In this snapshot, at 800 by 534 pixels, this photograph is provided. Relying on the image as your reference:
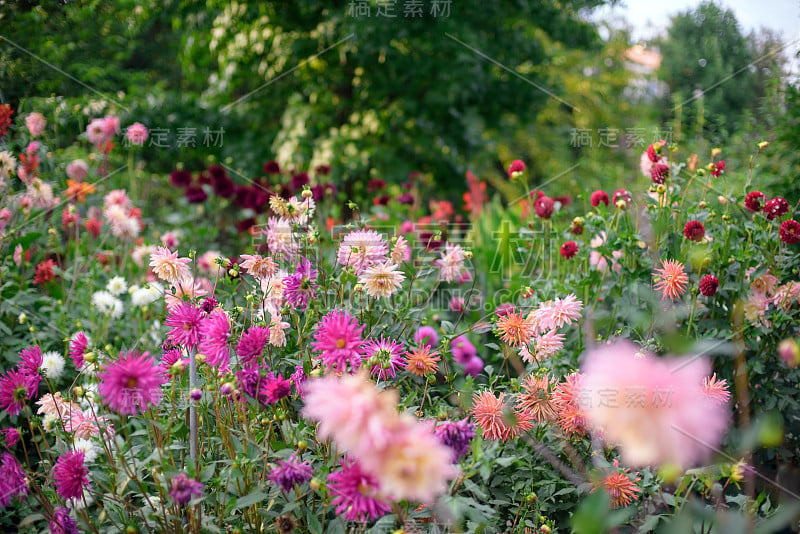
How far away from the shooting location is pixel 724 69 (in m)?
3.10

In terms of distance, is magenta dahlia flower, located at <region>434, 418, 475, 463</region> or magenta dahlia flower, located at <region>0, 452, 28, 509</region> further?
magenta dahlia flower, located at <region>0, 452, 28, 509</region>

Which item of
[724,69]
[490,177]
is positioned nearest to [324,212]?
[724,69]

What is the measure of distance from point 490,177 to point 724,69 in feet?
15.9

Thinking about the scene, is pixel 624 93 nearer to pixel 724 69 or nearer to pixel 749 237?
pixel 724 69

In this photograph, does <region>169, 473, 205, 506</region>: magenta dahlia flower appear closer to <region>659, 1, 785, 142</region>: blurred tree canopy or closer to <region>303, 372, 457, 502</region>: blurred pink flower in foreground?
<region>303, 372, 457, 502</region>: blurred pink flower in foreground

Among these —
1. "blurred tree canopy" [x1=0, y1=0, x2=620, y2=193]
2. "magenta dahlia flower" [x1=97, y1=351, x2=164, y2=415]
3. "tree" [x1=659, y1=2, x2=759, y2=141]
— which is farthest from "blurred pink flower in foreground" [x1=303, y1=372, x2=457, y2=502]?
"blurred tree canopy" [x1=0, y1=0, x2=620, y2=193]

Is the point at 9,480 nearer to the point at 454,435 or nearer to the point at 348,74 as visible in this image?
the point at 454,435

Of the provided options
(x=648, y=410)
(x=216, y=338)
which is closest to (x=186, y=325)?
(x=216, y=338)

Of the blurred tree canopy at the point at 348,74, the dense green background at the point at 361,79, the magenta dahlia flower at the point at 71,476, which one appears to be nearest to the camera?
the magenta dahlia flower at the point at 71,476

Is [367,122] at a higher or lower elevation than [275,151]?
higher

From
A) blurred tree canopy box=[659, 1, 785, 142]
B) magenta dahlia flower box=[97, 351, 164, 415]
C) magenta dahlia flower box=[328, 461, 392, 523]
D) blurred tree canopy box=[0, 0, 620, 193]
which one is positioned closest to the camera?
magenta dahlia flower box=[328, 461, 392, 523]

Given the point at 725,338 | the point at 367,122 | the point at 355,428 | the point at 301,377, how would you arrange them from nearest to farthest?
the point at 355,428 → the point at 301,377 → the point at 725,338 → the point at 367,122

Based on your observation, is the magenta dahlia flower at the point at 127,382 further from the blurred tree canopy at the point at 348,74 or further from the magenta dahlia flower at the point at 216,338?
the blurred tree canopy at the point at 348,74

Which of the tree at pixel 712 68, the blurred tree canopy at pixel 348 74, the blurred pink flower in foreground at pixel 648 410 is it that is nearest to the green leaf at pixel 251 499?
the blurred pink flower in foreground at pixel 648 410
